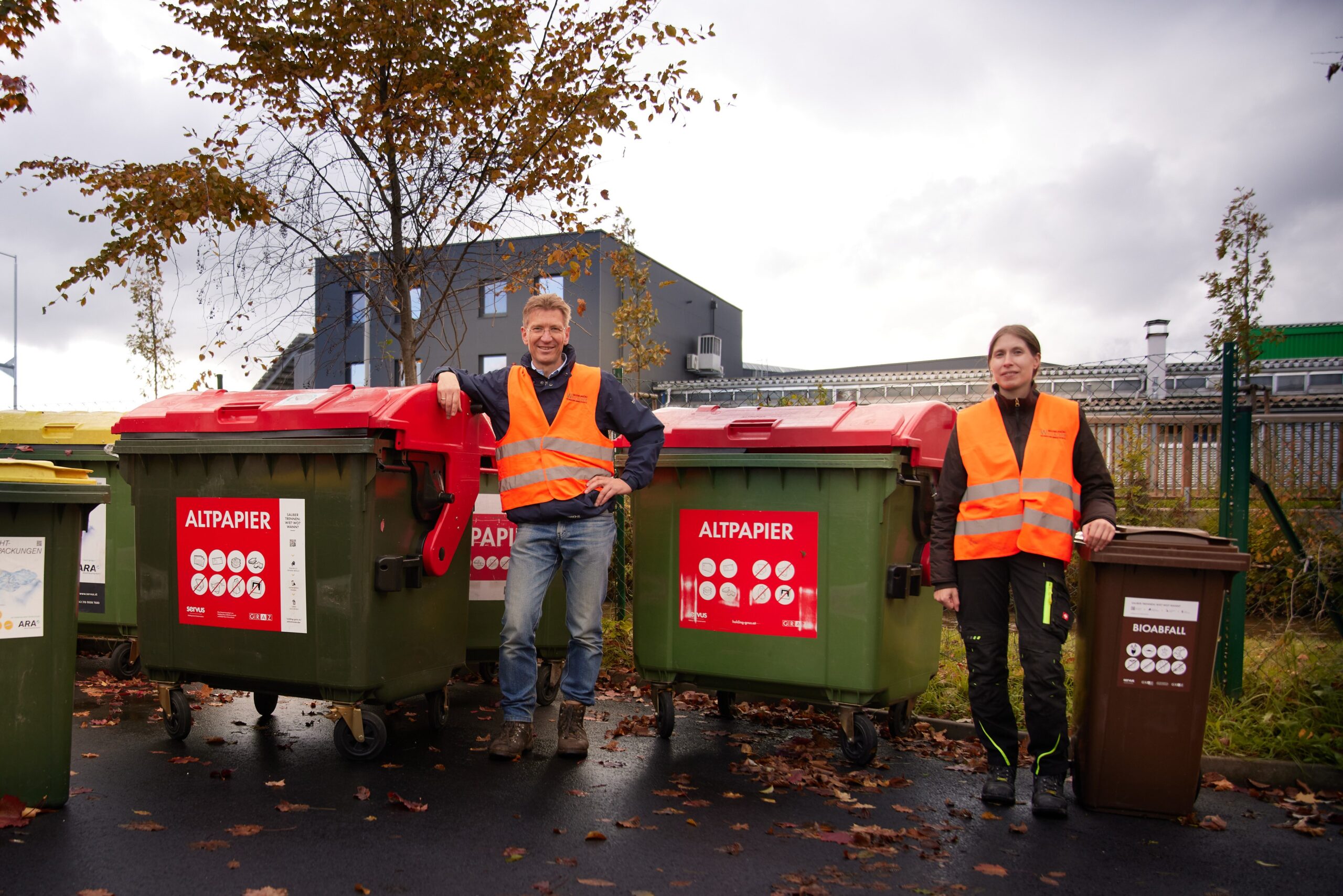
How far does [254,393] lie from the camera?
4414 mm

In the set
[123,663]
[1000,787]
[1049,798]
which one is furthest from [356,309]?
[1049,798]

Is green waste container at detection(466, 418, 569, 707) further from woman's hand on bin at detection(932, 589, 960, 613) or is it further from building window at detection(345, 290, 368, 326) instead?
building window at detection(345, 290, 368, 326)

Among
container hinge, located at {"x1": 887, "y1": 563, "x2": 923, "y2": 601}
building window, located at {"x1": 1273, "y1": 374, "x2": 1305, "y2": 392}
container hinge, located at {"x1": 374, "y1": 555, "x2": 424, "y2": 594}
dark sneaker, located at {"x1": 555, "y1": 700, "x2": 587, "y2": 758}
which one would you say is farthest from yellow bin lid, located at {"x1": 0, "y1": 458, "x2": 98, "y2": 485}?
building window, located at {"x1": 1273, "y1": 374, "x2": 1305, "y2": 392}

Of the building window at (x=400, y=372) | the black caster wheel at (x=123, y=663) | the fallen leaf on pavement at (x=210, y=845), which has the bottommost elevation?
the black caster wheel at (x=123, y=663)

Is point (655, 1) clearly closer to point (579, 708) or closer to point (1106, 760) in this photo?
point (579, 708)

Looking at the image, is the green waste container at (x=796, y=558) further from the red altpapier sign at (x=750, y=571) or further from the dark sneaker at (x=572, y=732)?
the dark sneaker at (x=572, y=732)

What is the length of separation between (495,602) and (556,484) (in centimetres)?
140

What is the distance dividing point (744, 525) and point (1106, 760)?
5.46 ft

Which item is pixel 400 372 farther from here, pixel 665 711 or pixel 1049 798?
pixel 1049 798

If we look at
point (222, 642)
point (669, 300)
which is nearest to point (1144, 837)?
point (222, 642)

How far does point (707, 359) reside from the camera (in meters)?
35.3

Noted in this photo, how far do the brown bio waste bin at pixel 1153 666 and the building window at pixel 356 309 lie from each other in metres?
5.28

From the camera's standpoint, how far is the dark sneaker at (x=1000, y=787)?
3.62 m

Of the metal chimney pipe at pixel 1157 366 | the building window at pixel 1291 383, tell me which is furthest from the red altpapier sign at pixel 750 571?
the building window at pixel 1291 383
